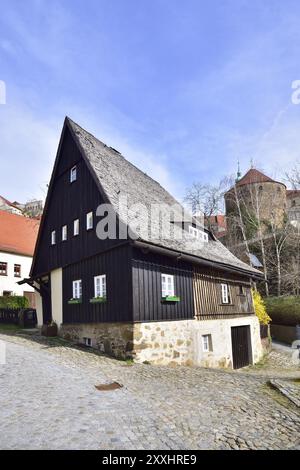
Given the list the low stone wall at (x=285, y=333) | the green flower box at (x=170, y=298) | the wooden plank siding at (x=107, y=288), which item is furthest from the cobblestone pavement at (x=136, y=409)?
the low stone wall at (x=285, y=333)

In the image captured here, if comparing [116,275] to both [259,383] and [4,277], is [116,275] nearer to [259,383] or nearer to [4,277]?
[259,383]

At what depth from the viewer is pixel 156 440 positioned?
224 inches

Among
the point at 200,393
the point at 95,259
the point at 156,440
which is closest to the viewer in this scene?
the point at 156,440

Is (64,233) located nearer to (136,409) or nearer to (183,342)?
(183,342)

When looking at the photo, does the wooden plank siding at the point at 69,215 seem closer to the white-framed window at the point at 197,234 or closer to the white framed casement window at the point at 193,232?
the white-framed window at the point at 197,234

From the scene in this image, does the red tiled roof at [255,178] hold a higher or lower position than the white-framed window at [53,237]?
higher

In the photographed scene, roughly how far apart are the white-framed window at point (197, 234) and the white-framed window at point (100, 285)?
596 cm

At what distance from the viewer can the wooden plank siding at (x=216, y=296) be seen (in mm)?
16203

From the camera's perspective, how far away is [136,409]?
7246 millimetres

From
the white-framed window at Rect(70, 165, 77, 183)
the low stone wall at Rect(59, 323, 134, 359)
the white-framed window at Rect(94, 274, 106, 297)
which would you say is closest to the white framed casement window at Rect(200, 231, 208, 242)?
the white-framed window at Rect(70, 165, 77, 183)

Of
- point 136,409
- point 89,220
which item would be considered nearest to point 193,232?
point 89,220

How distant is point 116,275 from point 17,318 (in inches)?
478

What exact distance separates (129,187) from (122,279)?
5436 mm

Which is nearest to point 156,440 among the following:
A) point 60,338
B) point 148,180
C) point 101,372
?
point 101,372
